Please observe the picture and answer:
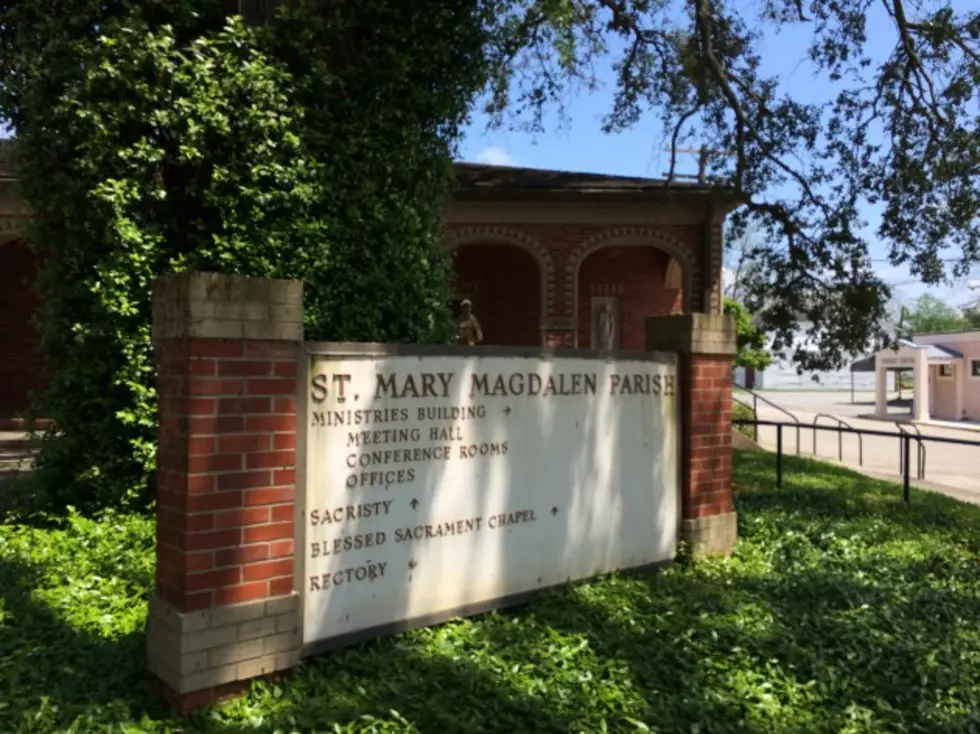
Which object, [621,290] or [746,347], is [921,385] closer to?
[746,347]

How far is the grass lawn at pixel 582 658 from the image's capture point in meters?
3.02

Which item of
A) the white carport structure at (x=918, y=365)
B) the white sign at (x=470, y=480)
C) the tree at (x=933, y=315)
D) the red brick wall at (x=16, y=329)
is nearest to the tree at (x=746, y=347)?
the white carport structure at (x=918, y=365)

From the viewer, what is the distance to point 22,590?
3979 mm

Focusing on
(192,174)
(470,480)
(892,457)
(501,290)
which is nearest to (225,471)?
(470,480)

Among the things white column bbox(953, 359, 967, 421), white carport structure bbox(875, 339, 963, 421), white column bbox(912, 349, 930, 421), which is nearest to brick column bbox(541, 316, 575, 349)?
white carport structure bbox(875, 339, 963, 421)

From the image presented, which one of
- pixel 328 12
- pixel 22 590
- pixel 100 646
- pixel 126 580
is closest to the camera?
pixel 100 646

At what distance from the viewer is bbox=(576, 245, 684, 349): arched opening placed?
16.5 metres

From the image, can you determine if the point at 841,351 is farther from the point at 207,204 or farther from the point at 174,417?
the point at 174,417

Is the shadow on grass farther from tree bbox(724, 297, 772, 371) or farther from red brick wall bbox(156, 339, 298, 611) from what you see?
tree bbox(724, 297, 772, 371)

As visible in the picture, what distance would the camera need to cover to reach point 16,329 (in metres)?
14.4

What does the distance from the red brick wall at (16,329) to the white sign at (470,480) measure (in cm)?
1255

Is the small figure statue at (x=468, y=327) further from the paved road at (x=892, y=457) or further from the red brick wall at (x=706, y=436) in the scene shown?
the red brick wall at (x=706, y=436)

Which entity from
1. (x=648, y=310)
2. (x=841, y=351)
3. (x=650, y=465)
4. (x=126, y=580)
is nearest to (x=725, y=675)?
(x=650, y=465)

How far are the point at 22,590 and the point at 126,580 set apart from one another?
0.48 m
